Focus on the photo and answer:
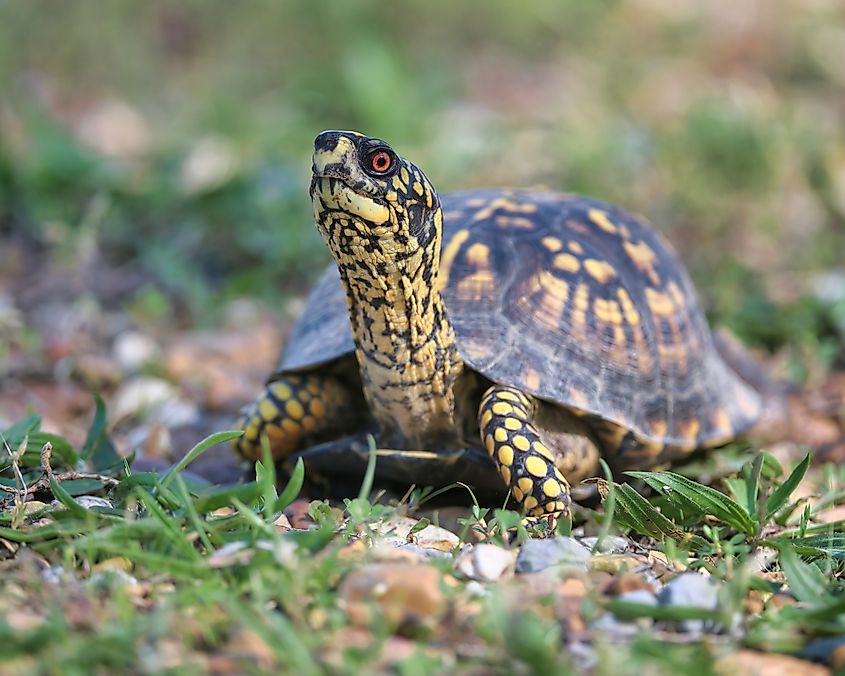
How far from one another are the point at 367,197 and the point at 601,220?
1.23 m

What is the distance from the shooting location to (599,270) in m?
3.17

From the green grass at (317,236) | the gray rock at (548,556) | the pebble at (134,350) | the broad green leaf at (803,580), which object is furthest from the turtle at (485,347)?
the pebble at (134,350)

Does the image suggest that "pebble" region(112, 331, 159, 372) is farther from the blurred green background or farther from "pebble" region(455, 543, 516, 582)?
"pebble" region(455, 543, 516, 582)

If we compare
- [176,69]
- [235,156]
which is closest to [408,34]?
[176,69]

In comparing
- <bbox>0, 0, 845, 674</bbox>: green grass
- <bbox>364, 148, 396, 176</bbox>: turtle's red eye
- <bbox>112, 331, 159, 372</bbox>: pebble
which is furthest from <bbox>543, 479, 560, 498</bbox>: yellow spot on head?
<bbox>112, 331, 159, 372</bbox>: pebble

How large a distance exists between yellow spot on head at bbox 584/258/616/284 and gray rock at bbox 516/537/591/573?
123 cm

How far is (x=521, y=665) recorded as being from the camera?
1605mm

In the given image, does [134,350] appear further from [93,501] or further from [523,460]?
[523,460]

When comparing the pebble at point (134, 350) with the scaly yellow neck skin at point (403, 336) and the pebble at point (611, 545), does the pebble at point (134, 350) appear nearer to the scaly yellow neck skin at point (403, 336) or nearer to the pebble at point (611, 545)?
the scaly yellow neck skin at point (403, 336)

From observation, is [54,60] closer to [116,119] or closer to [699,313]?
[116,119]

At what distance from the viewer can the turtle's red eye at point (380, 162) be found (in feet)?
7.75

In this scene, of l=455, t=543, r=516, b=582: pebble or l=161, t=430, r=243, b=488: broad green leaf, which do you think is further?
l=161, t=430, r=243, b=488: broad green leaf

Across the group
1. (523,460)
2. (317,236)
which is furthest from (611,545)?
(317,236)

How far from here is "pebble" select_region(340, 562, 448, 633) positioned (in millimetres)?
1731
